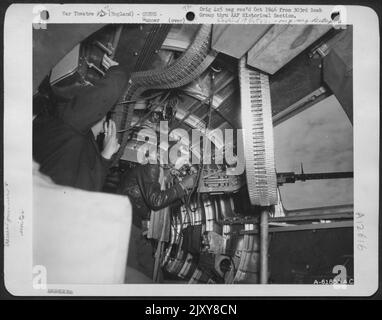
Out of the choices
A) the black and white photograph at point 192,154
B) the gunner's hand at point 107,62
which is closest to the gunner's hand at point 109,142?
the black and white photograph at point 192,154

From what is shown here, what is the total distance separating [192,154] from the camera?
1.42m

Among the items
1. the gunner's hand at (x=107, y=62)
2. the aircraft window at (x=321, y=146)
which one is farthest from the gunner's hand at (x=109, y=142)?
the aircraft window at (x=321, y=146)

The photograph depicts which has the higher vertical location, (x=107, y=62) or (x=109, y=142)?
(x=107, y=62)

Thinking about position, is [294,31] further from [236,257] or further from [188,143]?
[236,257]

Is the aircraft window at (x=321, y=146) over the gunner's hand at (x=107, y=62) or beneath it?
beneath

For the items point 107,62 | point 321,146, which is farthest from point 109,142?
point 321,146

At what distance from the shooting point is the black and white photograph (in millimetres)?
1375

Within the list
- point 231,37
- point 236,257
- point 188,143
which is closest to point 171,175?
point 188,143

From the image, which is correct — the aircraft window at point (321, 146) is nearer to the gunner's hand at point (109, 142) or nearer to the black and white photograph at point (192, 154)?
the black and white photograph at point (192, 154)

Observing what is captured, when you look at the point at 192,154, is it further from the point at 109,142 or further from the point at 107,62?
the point at 107,62

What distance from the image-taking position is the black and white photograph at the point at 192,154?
138cm

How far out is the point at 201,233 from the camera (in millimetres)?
1433

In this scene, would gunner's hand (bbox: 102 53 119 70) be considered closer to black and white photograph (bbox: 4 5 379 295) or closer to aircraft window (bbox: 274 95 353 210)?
black and white photograph (bbox: 4 5 379 295)
